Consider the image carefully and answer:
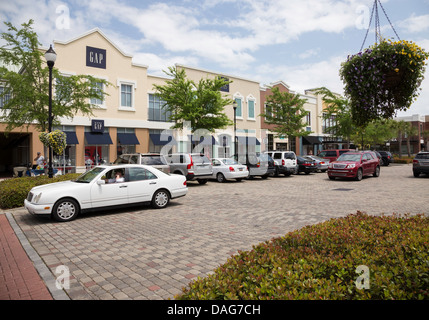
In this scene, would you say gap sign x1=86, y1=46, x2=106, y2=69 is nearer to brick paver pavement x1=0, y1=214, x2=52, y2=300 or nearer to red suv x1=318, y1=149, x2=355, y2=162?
red suv x1=318, y1=149, x2=355, y2=162

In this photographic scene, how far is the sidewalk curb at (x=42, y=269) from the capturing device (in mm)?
3824

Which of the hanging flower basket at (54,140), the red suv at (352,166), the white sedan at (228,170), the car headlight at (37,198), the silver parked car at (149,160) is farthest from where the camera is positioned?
the red suv at (352,166)

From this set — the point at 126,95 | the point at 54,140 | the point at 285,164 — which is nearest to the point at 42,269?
the point at 54,140

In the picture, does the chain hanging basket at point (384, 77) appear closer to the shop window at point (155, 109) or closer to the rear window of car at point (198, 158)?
the rear window of car at point (198, 158)

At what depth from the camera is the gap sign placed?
2442cm

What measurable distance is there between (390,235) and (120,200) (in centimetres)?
733

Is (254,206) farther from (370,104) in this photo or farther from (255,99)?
(255,99)

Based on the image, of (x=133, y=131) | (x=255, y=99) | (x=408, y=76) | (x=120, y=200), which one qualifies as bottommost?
(x=120, y=200)

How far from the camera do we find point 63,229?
722 cm

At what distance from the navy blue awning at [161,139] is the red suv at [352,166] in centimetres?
1593

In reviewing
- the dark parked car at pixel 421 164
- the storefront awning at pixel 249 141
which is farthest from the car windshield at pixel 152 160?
the storefront awning at pixel 249 141

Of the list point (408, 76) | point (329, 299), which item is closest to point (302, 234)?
point (329, 299)

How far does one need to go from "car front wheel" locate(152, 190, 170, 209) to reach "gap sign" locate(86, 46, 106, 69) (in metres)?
19.2

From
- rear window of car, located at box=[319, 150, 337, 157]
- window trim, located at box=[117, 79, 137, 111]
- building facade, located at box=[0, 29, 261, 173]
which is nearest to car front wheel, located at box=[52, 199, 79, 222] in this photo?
building facade, located at box=[0, 29, 261, 173]
